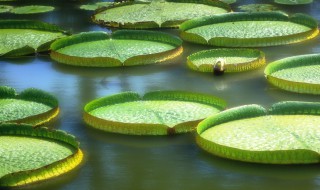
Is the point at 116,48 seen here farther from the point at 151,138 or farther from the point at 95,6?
the point at 95,6

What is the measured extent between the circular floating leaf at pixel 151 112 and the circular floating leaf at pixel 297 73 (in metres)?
0.80

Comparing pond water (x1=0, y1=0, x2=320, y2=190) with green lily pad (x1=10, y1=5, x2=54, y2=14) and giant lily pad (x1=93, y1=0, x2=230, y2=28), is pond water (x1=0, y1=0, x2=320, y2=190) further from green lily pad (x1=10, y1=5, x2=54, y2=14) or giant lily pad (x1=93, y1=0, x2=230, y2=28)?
green lily pad (x1=10, y1=5, x2=54, y2=14)

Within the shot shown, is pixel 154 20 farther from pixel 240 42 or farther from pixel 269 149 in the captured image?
pixel 269 149

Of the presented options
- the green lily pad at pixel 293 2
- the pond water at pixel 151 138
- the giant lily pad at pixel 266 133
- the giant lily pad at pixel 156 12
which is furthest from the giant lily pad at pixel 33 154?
the green lily pad at pixel 293 2

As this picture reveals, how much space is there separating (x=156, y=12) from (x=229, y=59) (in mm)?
2360

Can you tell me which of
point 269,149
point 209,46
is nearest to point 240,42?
point 209,46

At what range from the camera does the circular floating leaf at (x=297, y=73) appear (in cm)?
706

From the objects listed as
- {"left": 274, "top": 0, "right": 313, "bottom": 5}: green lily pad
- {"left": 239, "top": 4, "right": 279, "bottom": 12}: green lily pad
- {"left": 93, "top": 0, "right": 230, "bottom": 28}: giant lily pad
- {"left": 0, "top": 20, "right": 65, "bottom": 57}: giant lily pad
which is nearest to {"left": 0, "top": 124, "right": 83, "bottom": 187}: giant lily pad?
{"left": 0, "top": 20, "right": 65, "bottom": 57}: giant lily pad

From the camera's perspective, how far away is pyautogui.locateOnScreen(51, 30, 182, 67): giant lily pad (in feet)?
26.9

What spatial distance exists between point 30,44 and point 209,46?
5.88ft

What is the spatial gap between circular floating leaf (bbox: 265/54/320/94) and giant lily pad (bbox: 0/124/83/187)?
2008 mm

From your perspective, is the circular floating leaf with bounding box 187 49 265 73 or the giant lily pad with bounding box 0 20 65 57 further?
the giant lily pad with bounding box 0 20 65 57

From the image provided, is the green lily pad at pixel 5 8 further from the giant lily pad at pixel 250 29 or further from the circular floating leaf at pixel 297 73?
the circular floating leaf at pixel 297 73

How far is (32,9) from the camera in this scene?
10.9m
